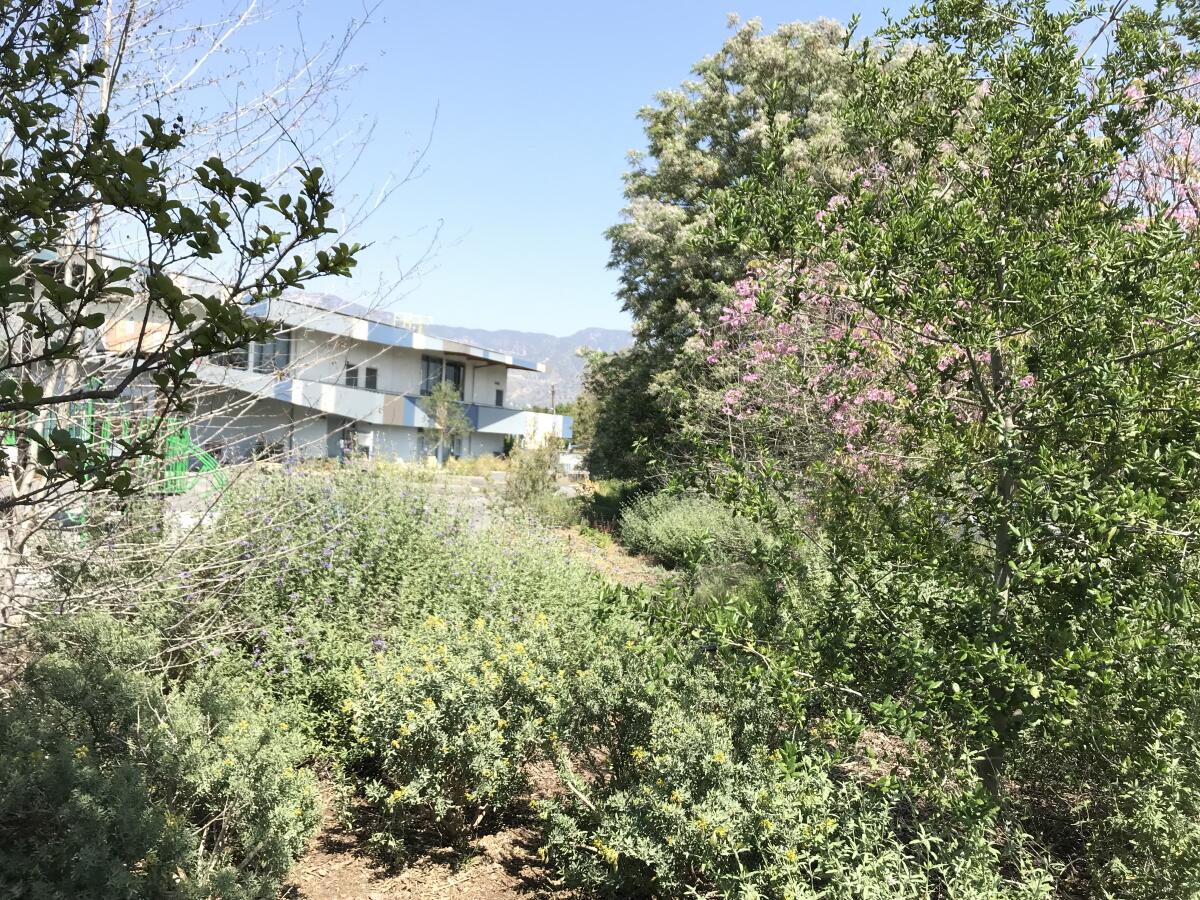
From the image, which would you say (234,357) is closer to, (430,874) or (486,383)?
(430,874)

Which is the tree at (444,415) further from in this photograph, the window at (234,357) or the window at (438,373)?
the window at (234,357)

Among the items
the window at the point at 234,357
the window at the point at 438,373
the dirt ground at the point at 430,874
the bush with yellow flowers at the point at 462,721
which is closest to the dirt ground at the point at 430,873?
the dirt ground at the point at 430,874

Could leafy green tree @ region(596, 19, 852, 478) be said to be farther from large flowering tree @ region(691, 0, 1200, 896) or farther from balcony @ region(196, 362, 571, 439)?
large flowering tree @ region(691, 0, 1200, 896)

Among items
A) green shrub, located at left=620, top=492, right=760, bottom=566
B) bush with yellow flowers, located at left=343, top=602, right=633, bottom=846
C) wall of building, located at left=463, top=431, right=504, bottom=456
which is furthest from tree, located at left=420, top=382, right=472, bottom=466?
bush with yellow flowers, located at left=343, top=602, right=633, bottom=846

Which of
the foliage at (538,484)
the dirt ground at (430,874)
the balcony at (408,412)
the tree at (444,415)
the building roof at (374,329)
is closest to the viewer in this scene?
the dirt ground at (430,874)

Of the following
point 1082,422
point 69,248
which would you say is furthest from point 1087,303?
point 69,248

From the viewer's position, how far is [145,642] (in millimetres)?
4191

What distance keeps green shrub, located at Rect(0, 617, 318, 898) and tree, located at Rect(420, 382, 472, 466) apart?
24.6 metres

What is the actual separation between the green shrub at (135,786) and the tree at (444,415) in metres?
24.6

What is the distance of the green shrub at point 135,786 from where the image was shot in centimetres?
273

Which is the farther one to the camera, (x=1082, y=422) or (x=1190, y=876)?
(x=1082, y=422)

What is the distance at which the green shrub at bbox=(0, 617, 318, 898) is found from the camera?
2727mm

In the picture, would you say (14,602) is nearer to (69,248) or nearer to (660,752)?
(69,248)

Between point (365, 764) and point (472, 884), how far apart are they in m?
1.33
